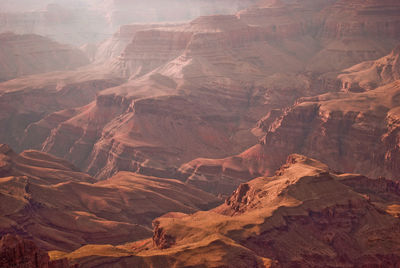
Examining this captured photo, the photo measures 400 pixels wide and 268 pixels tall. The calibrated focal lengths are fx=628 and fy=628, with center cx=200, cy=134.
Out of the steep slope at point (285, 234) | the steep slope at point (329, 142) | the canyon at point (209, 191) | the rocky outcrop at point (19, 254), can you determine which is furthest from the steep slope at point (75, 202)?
the rocky outcrop at point (19, 254)

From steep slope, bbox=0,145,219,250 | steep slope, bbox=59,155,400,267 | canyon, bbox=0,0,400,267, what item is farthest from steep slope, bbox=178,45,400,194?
steep slope, bbox=59,155,400,267

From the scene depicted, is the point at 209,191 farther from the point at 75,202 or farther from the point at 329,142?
the point at 75,202

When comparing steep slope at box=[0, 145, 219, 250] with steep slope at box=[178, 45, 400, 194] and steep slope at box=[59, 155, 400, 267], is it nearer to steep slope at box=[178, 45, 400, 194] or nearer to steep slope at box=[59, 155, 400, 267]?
steep slope at box=[59, 155, 400, 267]

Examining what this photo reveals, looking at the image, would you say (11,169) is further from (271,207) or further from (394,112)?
(394,112)

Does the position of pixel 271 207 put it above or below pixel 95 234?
above

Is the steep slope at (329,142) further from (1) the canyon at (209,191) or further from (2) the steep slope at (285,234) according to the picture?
(2) the steep slope at (285,234)

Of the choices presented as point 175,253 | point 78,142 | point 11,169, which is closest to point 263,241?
point 175,253
